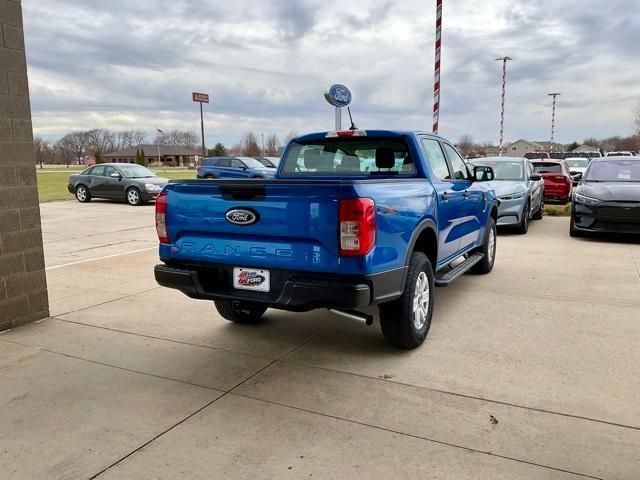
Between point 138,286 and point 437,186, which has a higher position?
point 437,186

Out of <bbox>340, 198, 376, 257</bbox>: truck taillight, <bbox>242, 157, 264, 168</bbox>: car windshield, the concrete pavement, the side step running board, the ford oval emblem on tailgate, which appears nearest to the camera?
the concrete pavement

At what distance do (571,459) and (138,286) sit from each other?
521 cm

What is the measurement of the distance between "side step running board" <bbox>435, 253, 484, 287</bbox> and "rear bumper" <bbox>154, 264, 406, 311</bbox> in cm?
112

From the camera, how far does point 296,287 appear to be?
346cm

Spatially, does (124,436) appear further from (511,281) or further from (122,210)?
(122,210)

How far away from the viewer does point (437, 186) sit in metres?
4.71

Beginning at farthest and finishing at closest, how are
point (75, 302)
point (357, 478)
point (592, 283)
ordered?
point (592, 283)
point (75, 302)
point (357, 478)

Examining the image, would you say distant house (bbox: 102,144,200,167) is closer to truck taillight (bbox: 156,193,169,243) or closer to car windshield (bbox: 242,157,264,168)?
car windshield (bbox: 242,157,264,168)

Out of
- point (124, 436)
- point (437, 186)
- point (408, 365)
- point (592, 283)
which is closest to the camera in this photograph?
point (124, 436)

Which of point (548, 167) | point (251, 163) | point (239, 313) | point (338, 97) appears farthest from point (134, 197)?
point (239, 313)

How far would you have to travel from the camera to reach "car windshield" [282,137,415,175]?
4809 millimetres

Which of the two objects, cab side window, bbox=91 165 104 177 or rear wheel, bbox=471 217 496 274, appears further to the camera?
cab side window, bbox=91 165 104 177

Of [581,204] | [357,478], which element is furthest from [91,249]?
[581,204]

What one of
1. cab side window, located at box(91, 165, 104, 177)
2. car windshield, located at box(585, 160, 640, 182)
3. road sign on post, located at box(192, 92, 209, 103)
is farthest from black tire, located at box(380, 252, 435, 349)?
road sign on post, located at box(192, 92, 209, 103)
